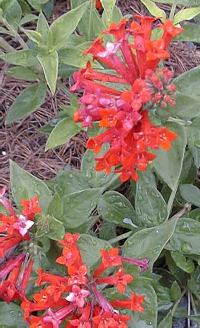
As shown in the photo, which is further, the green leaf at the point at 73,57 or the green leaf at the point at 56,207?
the green leaf at the point at 73,57

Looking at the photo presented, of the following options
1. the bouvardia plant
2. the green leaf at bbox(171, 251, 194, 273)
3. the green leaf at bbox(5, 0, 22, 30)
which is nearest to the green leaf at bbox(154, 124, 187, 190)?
the bouvardia plant

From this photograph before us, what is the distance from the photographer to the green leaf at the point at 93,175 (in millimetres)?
2379

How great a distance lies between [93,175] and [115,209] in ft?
0.58

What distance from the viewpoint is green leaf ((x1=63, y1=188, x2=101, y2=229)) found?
6.80 ft

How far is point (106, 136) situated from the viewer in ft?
6.12

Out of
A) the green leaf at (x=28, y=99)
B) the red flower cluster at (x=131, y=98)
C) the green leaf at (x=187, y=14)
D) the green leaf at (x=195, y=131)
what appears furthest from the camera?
the green leaf at (x=28, y=99)

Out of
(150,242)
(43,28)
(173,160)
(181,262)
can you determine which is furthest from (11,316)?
(43,28)

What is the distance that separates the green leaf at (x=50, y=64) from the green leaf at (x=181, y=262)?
0.77 meters

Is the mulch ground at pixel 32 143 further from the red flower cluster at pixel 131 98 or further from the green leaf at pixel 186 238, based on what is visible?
the red flower cluster at pixel 131 98

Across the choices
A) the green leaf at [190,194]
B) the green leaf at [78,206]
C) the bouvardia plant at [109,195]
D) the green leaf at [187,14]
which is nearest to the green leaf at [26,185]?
the bouvardia plant at [109,195]

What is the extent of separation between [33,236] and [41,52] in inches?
27.5

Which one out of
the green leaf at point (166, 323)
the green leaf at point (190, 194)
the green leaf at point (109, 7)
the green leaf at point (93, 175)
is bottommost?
the green leaf at point (166, 323)

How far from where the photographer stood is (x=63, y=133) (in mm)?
2434

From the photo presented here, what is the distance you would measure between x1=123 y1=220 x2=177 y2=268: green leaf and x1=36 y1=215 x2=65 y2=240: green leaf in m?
0.28
